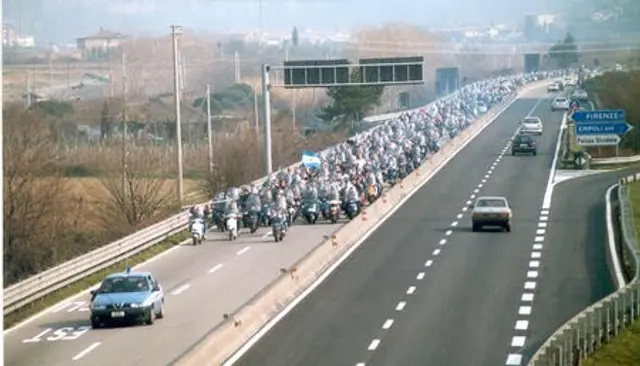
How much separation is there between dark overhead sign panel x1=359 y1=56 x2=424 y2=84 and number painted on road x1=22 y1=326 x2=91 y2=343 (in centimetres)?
4153

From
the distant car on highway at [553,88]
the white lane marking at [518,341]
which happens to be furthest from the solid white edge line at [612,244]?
the distant car on highway at [553,88]

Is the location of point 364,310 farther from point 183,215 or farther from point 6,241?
point 6,241

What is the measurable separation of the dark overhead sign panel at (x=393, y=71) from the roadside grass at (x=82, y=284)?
81.2 ft

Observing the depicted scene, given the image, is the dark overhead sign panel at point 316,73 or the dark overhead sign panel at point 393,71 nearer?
the dark overhead sign panel at point 316,73

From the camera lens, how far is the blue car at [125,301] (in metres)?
27.6

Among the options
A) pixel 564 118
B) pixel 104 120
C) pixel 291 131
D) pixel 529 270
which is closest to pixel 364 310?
pixel 529 270

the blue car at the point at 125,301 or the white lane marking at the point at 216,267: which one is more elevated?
the blue car at the point at 125,301

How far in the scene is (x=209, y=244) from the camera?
43875 mm

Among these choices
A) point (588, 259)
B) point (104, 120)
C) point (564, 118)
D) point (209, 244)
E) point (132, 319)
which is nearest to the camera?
point (132, 319)

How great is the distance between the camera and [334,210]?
4878 cm

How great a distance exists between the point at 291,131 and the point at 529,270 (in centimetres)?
5275

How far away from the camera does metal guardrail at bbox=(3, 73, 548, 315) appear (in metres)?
30.4

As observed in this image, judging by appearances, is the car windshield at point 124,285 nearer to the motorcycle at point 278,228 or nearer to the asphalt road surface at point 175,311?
the asphalt road surface at point 175,311

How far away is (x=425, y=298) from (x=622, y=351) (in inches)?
272
